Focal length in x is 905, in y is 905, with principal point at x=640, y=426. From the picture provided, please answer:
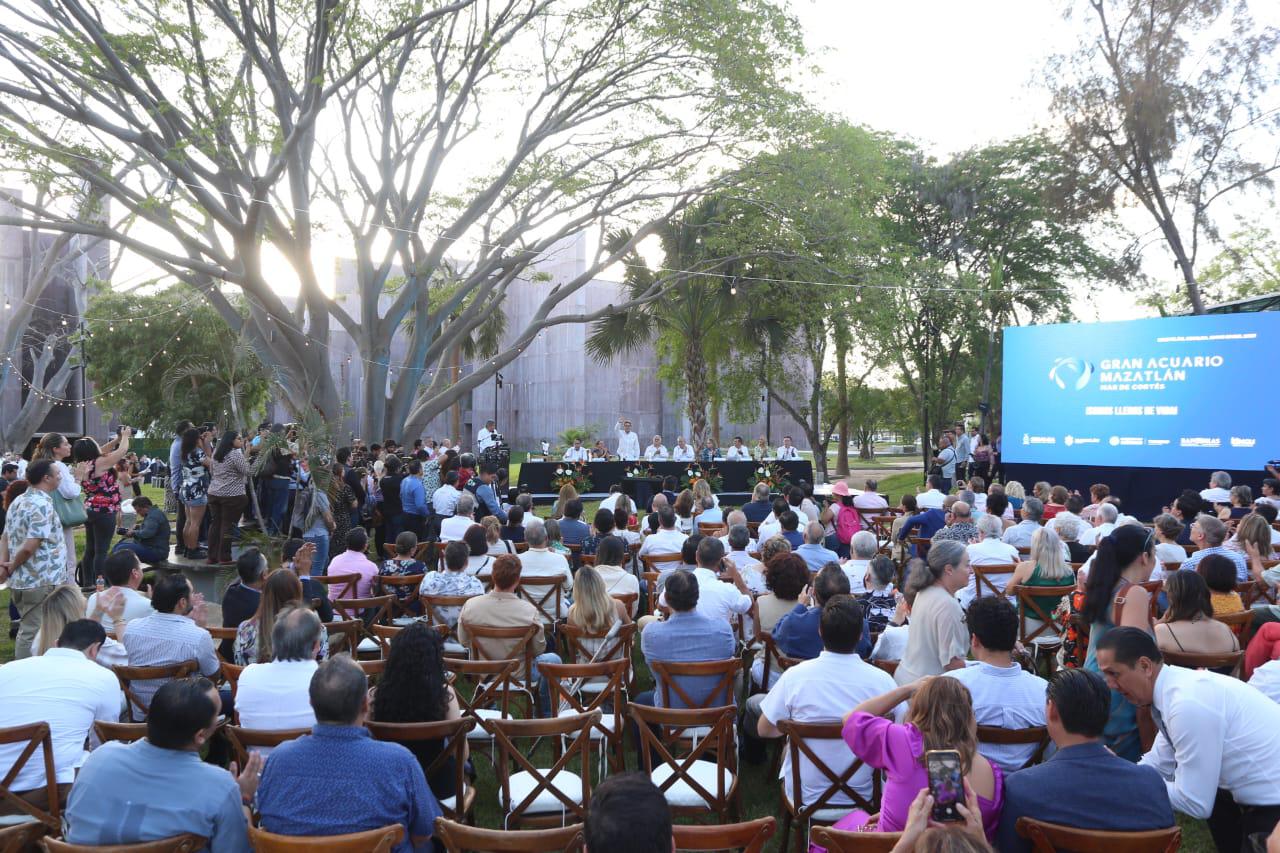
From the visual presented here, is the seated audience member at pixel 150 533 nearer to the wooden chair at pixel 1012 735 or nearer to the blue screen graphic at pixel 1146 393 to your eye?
the wooden chair at pixel 1012 735

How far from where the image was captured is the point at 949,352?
2933cm

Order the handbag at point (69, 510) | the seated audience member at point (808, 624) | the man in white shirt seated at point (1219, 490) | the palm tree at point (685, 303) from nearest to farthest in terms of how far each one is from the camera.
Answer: the seated audience member at point (808, 624)
the handbag at point (69, 510)
the man in white shirt seated at point (1219, 490)
the palm tree at point (685, 303)

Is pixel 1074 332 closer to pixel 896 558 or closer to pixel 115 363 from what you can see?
pixel 896 558

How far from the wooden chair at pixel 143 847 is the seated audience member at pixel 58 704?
3.41ft

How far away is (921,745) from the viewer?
2.80 meters

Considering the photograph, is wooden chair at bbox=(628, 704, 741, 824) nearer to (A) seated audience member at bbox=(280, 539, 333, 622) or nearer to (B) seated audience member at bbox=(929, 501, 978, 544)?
(A) seated audience member at bbox=(280, 539, 333, 622)

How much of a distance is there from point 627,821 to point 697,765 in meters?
2.27

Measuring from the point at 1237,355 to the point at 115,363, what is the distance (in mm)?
31642

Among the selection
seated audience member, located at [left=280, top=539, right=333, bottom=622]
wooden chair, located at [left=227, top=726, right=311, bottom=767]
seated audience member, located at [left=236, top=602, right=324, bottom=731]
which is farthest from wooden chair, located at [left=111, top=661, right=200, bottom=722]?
wooden chair, located at [left=227, top=726, right=311, bottom=767]

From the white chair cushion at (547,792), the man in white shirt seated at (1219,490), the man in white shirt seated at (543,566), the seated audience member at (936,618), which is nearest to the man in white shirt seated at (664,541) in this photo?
the man in white shirt seated at (543,566)

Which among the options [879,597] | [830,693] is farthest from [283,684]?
[879,597]

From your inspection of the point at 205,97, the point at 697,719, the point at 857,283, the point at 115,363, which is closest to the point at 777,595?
the point at 697,719

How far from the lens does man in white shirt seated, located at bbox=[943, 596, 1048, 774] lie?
3.36m

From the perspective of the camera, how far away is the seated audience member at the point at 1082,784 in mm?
2559
